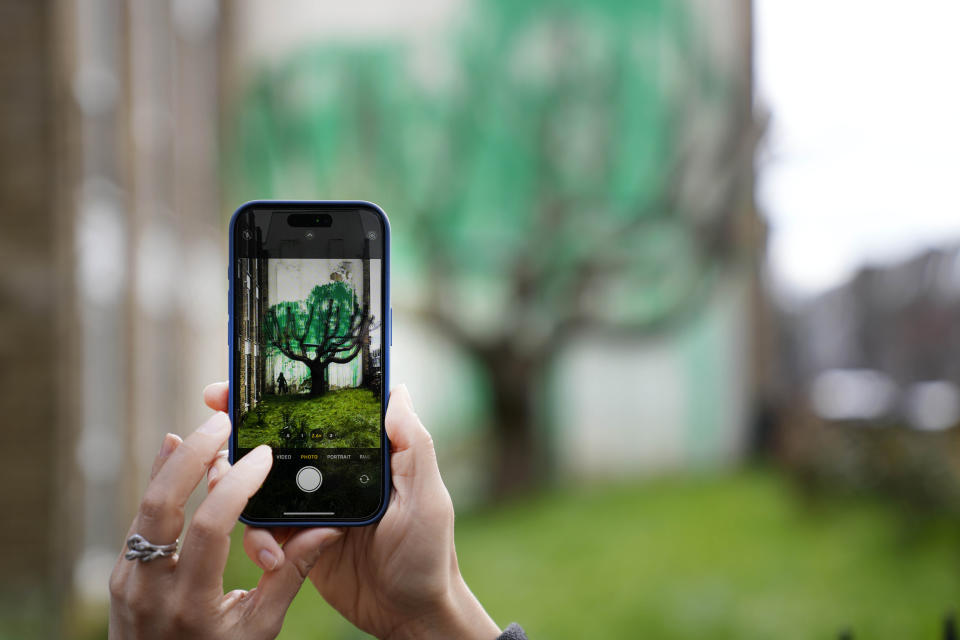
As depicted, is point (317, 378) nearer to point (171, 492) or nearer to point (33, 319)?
point (171, 492)

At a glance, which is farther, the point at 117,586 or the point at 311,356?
the point at 311,356

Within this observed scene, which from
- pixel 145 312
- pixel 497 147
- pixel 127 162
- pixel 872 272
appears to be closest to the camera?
pixel 127 162

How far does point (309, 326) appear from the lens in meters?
0.62

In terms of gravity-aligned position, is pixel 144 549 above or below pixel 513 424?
above

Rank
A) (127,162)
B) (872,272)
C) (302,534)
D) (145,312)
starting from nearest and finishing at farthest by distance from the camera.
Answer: (302,534)
(127,162)
(145,312)
(872,272)

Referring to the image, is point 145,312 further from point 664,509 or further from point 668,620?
point 664,509

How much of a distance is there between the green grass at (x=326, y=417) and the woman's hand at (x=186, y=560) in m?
0.10

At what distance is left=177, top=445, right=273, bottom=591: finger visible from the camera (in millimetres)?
467

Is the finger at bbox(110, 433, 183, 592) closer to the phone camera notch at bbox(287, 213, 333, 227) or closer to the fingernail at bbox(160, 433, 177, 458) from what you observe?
the fingernail at bbox(160, 433, 177, 458)

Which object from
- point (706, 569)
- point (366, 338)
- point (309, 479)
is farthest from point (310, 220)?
point (706, 569)

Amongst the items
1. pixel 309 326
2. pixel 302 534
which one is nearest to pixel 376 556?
pixel 302 534

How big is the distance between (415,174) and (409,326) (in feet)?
2.64

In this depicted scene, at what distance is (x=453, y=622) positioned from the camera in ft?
1.87

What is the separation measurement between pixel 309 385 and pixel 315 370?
0.01 meters
